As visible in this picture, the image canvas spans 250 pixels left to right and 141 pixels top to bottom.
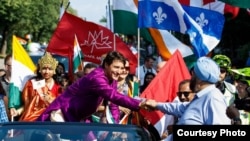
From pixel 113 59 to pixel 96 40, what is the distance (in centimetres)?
649

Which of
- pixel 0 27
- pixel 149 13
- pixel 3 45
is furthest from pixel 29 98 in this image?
pixel 3 45

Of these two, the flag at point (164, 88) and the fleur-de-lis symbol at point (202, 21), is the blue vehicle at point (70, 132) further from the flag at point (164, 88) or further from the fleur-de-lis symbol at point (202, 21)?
the fleur-de-lis symbol at point (202, 21)

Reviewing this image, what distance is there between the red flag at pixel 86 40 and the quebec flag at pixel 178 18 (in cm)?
167

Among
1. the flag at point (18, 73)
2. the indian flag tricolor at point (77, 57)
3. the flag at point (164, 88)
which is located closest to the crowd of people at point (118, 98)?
the flag at point (18, 73)

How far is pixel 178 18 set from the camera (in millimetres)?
13961

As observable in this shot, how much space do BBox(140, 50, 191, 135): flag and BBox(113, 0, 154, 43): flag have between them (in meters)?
4.16

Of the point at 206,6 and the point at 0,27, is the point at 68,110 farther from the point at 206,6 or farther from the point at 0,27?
the point at 0,27

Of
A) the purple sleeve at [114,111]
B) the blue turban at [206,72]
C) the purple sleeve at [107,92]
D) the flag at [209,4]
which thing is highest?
the flag at [209,4]

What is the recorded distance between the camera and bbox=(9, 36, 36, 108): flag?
11.8 meters

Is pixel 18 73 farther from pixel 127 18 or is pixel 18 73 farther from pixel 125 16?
pixel 127 18

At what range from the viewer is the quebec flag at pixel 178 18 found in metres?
13.8

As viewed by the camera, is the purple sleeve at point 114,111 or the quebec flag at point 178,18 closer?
the purple sleeve at point 114,111

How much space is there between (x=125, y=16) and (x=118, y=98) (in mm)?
6998

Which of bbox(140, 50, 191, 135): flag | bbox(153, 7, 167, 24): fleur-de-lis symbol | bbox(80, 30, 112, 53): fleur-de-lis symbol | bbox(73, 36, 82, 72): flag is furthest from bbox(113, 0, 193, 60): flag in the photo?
bbox(140, 50, 191, 135): flag
